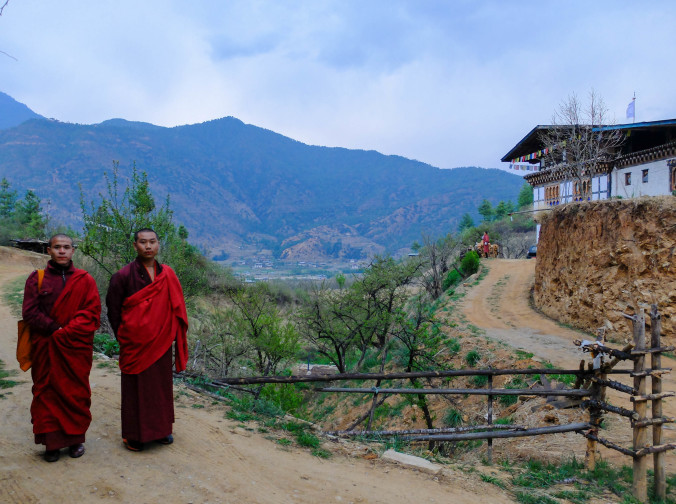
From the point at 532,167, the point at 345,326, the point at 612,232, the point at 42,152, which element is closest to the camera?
the point at 612,232

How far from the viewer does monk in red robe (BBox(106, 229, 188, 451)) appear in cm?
359

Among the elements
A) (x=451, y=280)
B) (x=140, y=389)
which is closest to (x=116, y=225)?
(x=140, y=389)

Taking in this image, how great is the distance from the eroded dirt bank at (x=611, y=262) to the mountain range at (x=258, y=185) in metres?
69.4

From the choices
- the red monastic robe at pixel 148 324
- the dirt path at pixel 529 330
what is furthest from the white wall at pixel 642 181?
the red monastic robe at pixel 148 324

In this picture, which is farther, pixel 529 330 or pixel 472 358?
pixel 529 330

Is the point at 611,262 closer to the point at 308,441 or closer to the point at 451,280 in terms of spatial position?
the point at 308,441

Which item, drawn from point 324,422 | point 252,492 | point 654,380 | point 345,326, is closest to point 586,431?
point 654,380

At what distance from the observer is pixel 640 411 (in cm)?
417

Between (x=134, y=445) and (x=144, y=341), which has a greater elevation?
(x=144, y=341)

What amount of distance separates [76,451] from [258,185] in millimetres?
138881

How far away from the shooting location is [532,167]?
29516mm

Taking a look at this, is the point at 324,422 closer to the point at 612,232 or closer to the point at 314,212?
the point at 612,232

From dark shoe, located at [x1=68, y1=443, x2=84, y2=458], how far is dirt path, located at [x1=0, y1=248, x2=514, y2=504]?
0.05 metres

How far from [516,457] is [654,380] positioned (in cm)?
217
